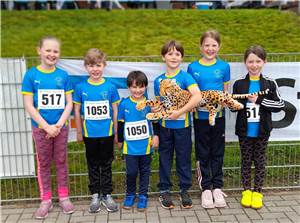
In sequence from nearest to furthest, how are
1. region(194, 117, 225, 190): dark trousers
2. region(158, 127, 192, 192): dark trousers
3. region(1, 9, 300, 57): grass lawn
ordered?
region(158, 127, 192, 192): dark trousers, region(194, 117, 225, 190): dark trousers, region(1, 9, 300, 57): grass lawn

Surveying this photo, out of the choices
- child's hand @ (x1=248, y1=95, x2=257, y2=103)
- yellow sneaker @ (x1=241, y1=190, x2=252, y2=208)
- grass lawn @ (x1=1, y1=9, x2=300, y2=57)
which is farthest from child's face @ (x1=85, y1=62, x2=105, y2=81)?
grass lawn @ (x1=1, y1=9, x2=300, y2=57)

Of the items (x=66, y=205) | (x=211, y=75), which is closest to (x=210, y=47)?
(x=211, y=75)

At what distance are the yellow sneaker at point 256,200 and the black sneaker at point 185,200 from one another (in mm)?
695

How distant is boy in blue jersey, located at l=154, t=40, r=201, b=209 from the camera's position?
4.24m

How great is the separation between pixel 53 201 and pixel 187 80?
2.15 meters

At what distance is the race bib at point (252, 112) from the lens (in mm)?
4422

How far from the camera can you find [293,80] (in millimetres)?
4891

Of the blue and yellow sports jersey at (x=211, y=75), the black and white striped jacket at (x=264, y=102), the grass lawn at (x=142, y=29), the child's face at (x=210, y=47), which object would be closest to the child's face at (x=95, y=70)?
the blue and yellow sports jersey at (x=211, y=75)

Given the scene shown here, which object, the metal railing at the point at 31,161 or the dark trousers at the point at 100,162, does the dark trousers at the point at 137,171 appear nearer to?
the dark trousers at the point at 100,162

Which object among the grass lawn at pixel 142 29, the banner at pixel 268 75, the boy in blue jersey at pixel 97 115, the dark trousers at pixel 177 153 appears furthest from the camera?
the grass lawn at pixel 142 29

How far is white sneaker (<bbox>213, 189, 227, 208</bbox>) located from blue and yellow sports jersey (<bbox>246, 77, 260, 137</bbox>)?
0.77 metres

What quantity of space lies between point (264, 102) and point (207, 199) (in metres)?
1.25

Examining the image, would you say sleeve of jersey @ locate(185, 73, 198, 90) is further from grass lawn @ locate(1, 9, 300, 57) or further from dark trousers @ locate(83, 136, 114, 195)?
grass lawn @ locate(1, 9, 300, 57)

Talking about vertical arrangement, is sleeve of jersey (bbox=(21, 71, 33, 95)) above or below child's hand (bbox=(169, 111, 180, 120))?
above
